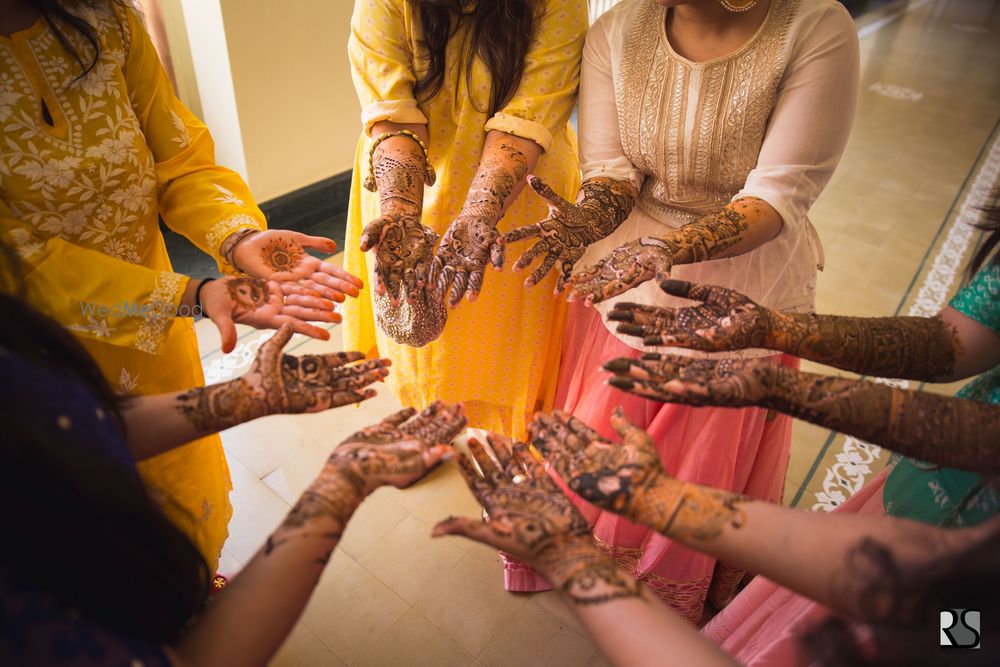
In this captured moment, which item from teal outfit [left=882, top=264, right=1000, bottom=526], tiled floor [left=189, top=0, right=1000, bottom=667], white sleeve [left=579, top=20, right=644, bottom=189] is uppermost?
white sleeve [left=579, top=20, right=644, bottom=189]

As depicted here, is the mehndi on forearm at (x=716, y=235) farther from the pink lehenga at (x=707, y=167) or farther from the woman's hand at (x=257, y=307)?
the woman's hand at (x=257, y=307)

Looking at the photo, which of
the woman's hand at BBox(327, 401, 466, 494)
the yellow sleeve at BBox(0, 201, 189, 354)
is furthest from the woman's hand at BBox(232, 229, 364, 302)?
the woman's hand at BBox(327, 401, 466, 494)

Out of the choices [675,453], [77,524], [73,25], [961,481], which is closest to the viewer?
[77,524]

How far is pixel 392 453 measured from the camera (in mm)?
958

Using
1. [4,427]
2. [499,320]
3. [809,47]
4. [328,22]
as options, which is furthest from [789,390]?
[328,22]

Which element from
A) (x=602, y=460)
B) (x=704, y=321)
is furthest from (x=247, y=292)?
(x=704, y=321)

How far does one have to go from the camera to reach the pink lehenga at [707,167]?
3.88 ft

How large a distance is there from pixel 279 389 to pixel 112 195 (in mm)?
514

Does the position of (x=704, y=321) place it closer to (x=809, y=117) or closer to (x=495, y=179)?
(x=809, y=117)

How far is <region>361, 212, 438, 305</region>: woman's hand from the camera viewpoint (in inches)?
52.5

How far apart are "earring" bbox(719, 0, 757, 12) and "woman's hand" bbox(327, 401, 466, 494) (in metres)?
0.94

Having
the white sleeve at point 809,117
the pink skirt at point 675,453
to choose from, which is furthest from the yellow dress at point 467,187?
the white sleeve at point 809,117

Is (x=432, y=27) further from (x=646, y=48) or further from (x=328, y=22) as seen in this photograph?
(x=328, y=22)

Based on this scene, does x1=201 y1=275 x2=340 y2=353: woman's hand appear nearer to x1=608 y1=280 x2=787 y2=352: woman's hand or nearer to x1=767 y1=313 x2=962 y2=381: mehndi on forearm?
x1=608 y1=280 x2=787 y2=352: woman's hand
